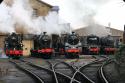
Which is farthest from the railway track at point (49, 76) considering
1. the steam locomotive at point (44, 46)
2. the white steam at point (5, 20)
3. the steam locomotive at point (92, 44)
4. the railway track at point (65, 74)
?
the steam locomotive at point (92, 44)

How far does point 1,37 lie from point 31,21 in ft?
25.6

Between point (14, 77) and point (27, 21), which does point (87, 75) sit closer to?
point (14, 77)

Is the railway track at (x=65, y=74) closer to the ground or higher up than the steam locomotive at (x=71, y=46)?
closer to the ground

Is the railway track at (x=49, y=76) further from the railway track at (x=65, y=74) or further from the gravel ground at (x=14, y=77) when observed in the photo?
the gravel ground at (x=14, y=77)

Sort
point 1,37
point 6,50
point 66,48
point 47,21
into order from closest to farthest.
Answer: point 6,50 < point 66,48 < point 47,21 < point 1,37

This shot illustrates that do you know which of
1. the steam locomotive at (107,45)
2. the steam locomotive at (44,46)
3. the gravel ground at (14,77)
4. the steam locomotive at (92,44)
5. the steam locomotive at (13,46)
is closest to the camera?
the gravel ground at (14,77)

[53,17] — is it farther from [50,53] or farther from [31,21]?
[50,53]

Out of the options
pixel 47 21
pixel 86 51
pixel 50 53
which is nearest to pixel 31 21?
pixel 47 21

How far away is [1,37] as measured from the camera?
173 feet

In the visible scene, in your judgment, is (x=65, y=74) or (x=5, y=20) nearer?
(x=65, y=74)

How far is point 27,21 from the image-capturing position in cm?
4603

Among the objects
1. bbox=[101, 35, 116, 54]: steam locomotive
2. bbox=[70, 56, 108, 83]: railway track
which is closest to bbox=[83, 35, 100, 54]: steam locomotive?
bbox=[101, 35, 116, 54]: steam locomotive

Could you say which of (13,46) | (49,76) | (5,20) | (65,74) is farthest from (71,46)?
(49,76)

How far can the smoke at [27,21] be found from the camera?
4378 centimetres
